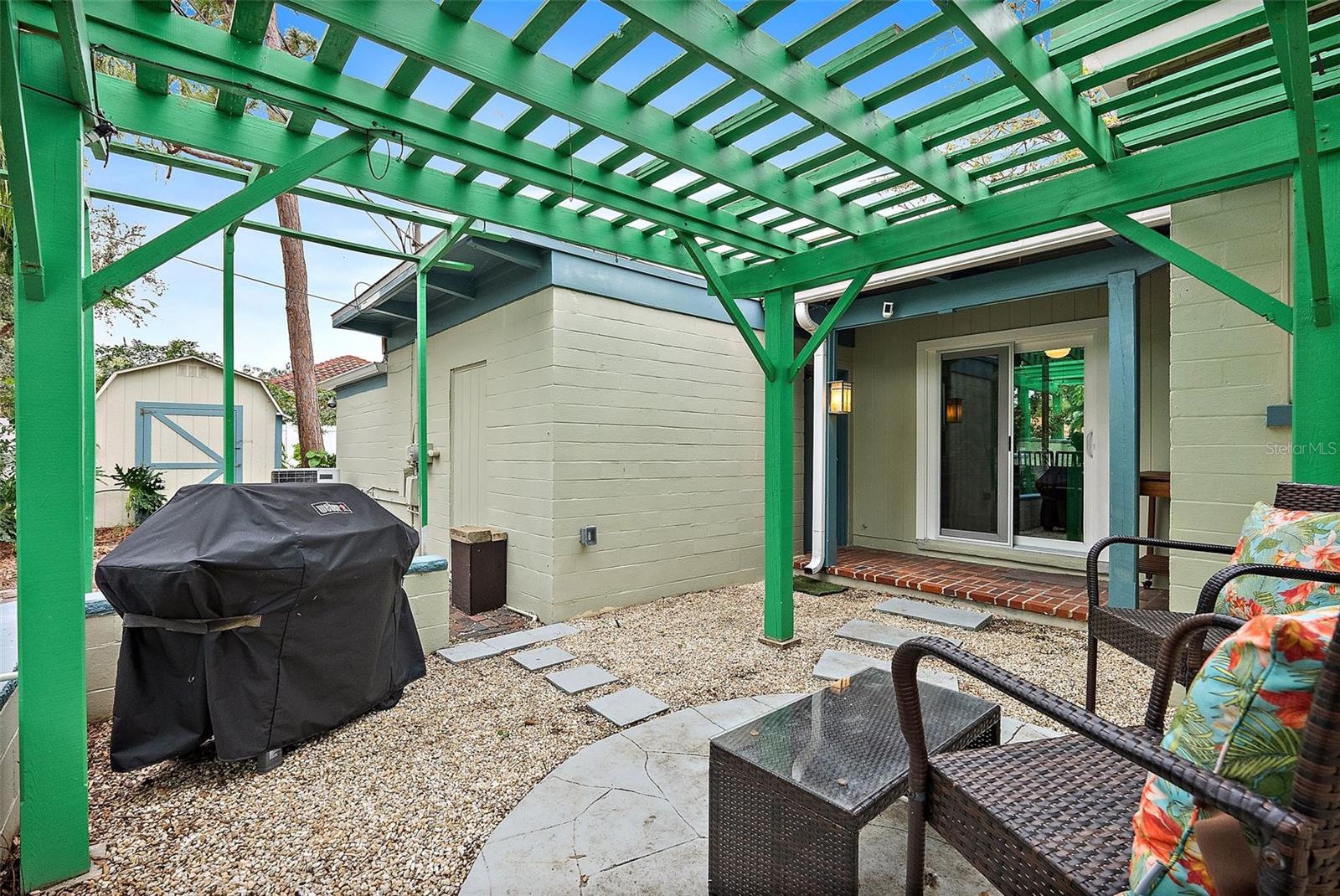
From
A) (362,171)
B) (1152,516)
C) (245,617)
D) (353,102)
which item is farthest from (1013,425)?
(245,617)

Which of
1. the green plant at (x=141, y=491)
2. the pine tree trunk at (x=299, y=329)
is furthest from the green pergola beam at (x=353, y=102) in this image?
the green plant at (x=141, y=491)

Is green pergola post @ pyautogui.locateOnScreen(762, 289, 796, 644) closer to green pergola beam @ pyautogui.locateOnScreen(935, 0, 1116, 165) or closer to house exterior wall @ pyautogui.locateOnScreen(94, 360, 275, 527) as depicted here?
green pergola beam @ pyautogui.locateOnScreen(935, 0, 1116, 165)

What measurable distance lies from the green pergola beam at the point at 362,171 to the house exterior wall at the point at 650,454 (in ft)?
3.84

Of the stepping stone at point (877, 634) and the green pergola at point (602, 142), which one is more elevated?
the green pergola at point (602, 142)

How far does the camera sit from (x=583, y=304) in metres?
4.87

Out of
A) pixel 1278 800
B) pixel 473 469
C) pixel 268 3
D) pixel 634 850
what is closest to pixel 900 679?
pixel 1278 800

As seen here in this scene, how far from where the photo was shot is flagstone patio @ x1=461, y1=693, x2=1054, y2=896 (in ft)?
5.90

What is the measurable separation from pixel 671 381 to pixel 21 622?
167 inches

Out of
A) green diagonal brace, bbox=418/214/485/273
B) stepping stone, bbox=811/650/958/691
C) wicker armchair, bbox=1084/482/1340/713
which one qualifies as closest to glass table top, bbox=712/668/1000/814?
wicker armchair, bbox=1084/482/1340/713

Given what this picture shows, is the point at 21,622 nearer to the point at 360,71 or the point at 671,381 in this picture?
the point at 360,71

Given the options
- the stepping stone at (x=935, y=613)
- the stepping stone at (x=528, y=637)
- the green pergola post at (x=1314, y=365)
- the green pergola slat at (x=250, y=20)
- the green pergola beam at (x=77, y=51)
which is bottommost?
the stepping stone at (x=528, y=637)

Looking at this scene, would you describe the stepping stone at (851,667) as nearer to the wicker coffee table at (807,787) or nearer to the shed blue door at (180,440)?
the wicker coffee table at (807,787)

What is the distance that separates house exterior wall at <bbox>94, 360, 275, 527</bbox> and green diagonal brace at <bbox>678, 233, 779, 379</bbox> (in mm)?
8094

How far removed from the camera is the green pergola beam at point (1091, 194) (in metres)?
2.38
